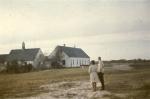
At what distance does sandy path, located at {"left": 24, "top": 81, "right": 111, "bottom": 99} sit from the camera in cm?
973

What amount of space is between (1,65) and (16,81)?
8.81ft

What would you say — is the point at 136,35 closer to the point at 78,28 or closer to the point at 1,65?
the point at 78,28

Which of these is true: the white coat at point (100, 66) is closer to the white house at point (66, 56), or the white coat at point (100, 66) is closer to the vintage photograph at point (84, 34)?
the vintage photograph at point (84, 34)

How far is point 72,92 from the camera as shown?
33.4 ft

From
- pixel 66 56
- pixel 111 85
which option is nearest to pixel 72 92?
pixel 111 85

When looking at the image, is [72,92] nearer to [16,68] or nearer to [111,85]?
[111,85]

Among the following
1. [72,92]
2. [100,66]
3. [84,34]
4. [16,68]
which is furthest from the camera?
[16,68]

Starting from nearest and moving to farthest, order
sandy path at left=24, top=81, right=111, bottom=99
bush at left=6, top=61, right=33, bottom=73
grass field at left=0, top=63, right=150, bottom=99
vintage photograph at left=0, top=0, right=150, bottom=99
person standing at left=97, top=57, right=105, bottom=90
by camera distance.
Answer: sandy path at left=24, top=81, right=111, bottom=99 < grass field at left=0, top=63, right=150, bottom=99 < vintage photograph at left=0, top=0, right=150, bottom=99 < person standing at left=97, top=57, right=105, bottom=90 < bush at left=6, top=61, right=33, bottom=73

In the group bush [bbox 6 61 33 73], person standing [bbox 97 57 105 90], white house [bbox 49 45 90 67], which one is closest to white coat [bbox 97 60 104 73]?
person standing [bbox 97 57 105 90]

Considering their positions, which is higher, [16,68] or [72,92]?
[16,68]

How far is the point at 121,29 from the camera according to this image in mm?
10469

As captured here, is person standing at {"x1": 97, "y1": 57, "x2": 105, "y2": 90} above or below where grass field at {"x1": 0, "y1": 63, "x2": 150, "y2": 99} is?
above

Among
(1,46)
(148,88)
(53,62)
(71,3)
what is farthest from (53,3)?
(53,62)

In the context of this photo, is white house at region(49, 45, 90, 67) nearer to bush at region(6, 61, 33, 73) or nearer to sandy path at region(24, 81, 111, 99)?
bush at region(6, 61, 33, 73)
